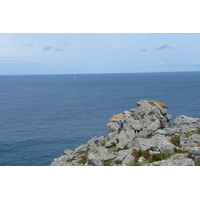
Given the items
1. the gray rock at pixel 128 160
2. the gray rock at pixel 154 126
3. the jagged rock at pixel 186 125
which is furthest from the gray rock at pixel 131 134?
the gray rock at pixel 128 160

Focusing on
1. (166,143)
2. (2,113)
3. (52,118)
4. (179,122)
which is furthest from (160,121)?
(2,113)

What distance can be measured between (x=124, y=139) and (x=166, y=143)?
8.98 m

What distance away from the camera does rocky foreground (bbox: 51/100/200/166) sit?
77.5 feet

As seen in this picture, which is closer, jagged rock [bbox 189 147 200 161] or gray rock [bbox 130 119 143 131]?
jagged rock [bbox 189 147 200 161]

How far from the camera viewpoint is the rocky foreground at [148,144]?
2362 cm

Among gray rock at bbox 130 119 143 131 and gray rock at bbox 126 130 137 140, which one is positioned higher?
gray rock at bbox 130 119 143 131

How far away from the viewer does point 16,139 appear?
64562 millimetres

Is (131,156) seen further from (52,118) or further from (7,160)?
(52,118)

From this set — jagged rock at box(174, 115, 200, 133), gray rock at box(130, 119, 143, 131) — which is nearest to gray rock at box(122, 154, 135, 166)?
gray rock at box(130, 119, 143, 131)

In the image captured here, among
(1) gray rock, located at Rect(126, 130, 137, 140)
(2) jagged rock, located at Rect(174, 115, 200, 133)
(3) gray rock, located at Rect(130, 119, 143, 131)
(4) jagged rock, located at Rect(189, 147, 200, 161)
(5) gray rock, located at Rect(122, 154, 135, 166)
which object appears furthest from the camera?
(3) gray rock, located at Rect(130, 119, 143, 131)

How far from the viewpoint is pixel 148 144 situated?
27.6 metres

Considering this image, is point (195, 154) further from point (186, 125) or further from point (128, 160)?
point (186, 125)

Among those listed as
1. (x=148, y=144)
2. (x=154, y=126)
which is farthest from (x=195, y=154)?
(x=154, y=126)

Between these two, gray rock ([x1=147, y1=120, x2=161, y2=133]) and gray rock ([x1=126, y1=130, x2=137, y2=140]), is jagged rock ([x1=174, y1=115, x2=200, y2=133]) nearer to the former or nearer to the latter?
gray rock ([x1=147, y1=120, x2=161, y2=133])
